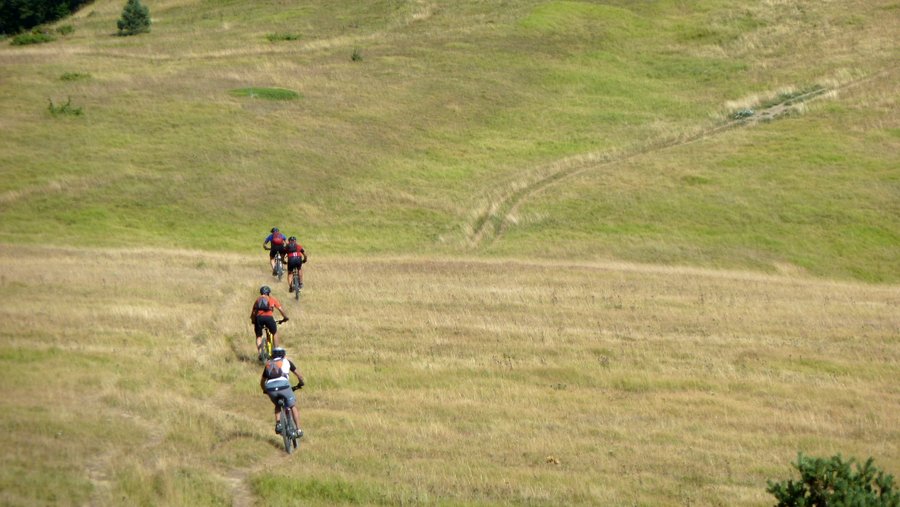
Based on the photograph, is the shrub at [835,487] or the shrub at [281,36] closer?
the shrub at [835,487]

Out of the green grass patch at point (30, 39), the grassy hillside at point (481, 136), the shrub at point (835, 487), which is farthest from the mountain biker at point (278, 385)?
the green grass patch at point (30, 39)

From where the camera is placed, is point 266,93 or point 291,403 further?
point 266,93

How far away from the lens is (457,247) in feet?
161

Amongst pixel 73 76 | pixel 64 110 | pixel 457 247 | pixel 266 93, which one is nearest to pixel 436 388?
pixel 457 247

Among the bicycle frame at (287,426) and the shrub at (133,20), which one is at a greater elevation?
the shrub at (133,20)

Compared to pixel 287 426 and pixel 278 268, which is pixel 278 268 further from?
pixel 287 426

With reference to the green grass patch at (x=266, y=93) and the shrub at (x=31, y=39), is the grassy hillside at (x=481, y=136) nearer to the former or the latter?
the green grass patch at (x=266, y=93)

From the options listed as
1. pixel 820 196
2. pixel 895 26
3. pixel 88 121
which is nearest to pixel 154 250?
pixel 88 121

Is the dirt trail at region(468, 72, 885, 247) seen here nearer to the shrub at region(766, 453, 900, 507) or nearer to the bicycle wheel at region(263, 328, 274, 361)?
the bicycle wheel at region(263, 328, 274, 361)

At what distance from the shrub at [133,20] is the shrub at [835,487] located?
8036cm

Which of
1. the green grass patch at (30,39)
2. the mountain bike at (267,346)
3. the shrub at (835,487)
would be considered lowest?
the mountain bike at (267,346)

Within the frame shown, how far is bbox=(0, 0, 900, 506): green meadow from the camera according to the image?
20500 millimetres

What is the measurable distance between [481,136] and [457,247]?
58.1 ft

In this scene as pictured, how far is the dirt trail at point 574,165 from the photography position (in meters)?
52.8
